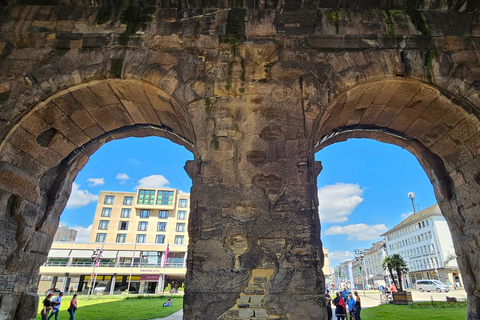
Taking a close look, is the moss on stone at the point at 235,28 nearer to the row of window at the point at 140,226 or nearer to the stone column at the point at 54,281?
the stone column at the point at 54,281

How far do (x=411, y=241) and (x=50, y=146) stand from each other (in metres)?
52.8

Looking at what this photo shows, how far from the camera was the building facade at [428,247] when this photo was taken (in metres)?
38.0

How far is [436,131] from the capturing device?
5594 mm

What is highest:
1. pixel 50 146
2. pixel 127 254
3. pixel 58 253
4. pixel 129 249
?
pixel 129 249

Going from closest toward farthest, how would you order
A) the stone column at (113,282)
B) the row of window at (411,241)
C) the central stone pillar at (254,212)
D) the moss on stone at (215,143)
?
the central stone pillar at (254,212) → the moss on stone at (215,143) → the stone column at (113,282) → the row of window at (411,241)

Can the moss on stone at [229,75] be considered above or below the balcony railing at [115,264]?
above

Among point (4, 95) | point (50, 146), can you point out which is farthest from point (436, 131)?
point (4, 95)

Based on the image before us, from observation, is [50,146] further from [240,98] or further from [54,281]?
[54,281]

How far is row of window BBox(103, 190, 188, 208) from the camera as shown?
45.2 meters

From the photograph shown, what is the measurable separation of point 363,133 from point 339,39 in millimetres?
2166

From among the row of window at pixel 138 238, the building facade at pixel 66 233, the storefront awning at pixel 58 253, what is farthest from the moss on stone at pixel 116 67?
the building facade at pixel 66 233

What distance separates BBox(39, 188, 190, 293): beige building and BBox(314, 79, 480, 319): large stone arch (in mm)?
30907

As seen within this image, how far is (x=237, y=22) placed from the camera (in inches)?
207

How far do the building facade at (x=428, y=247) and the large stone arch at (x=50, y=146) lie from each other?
3788 cm
